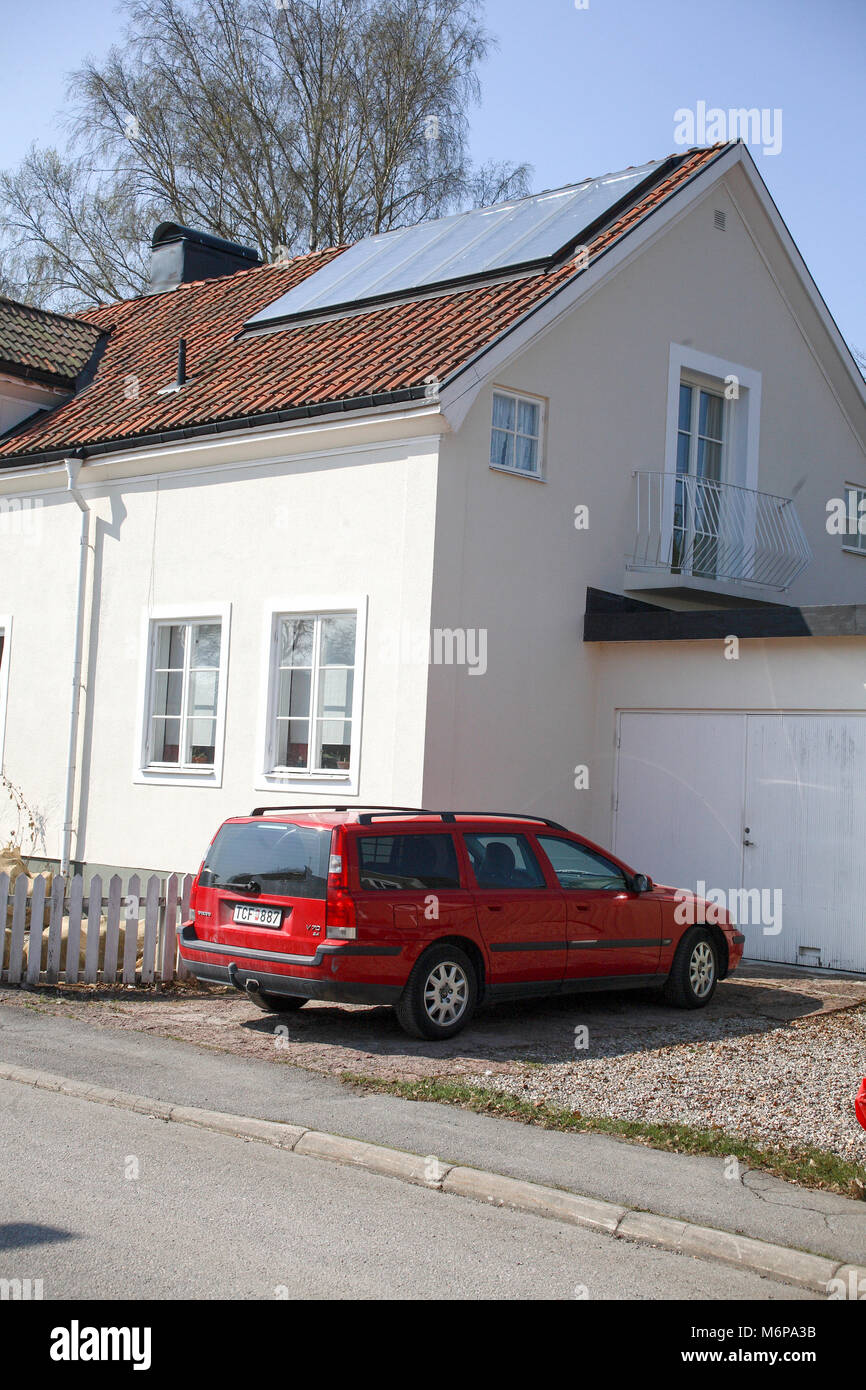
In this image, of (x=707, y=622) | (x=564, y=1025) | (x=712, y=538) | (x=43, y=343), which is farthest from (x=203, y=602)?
(x=564, y=1025)

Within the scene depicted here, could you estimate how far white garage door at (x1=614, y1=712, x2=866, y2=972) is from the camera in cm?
1270

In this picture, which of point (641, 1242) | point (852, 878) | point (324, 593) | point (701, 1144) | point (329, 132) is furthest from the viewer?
point (329, 132)

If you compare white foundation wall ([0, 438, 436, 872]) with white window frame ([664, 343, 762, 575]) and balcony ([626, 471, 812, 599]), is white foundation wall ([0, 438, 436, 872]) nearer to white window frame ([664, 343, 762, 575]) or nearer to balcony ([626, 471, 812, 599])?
balcony ([626, 471, 812, 599])

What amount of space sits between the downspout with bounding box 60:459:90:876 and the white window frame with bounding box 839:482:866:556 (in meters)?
9.55

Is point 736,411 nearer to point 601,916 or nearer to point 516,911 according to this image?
point 601,916

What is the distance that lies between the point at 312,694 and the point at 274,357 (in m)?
4.25

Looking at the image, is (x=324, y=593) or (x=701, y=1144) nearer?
(x=701, y=1144)

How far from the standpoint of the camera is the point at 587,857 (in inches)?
418

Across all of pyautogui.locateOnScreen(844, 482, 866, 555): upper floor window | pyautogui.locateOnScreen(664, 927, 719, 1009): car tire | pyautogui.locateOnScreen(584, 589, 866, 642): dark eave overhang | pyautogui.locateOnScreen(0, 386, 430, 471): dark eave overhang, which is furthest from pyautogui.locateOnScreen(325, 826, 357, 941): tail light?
pyautogui.locateOnScreen(844, 482, 866, 555): upper floor window

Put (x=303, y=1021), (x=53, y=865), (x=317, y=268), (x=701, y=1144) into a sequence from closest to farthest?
1. (x=701, y=1144)
2. (x=303, y=1021)
3. (x=53, y=865)
4. (x=317, y=268)

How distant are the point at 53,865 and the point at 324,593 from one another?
4.91 meters

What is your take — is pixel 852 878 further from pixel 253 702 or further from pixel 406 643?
pixel 253 702

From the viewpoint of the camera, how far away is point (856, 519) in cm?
1880
